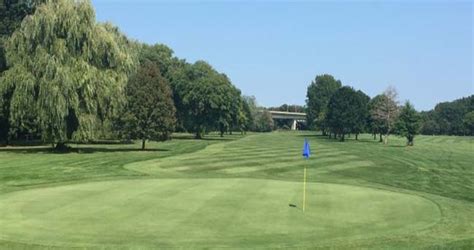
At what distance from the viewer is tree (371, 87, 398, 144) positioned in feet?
376

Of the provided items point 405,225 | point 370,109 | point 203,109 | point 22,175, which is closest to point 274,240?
point 405,225

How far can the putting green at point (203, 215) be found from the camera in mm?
13047

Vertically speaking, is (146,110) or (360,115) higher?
(360,115)

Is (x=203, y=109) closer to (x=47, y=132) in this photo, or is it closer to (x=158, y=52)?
(x=158, y=52)

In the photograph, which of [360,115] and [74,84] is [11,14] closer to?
[74,84]

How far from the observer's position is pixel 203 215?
51.3 ft

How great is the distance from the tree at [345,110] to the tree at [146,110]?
→ 74.9 meters

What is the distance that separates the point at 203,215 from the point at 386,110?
105145 millimetres

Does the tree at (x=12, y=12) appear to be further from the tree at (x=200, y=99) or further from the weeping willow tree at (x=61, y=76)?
the tree at (x=200, y=99)

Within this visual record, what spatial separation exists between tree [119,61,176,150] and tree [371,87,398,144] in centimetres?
7046

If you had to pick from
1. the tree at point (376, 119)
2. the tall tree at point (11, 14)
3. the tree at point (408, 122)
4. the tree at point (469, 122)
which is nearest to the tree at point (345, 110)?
the tree at point (376, 119)

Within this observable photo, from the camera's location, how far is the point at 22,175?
30.2 meters

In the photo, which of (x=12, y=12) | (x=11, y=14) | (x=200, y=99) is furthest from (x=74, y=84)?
(x=200, y=99)

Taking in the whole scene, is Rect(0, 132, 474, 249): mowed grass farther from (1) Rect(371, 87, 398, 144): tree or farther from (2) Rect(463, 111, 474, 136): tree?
(2) Rect(463, 111, 474, 136): tree
